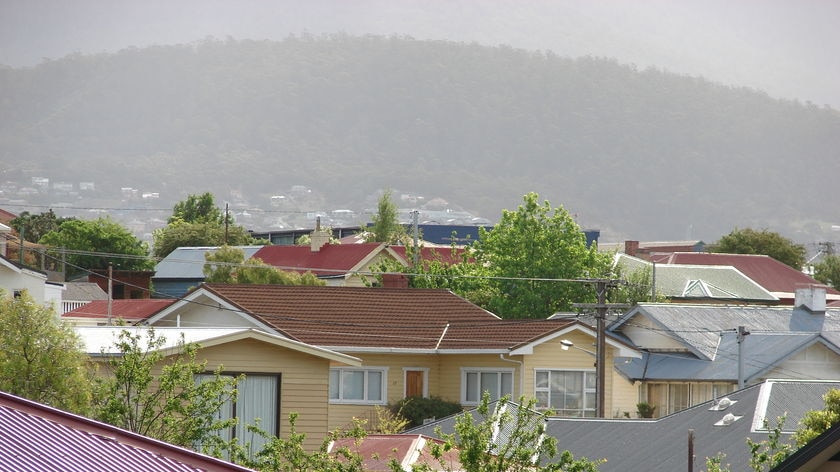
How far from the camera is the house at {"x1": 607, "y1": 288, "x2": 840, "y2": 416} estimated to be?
179 feet

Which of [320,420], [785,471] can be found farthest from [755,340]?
[785,471]

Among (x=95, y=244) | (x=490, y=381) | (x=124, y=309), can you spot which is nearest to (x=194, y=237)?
(x=95, y=244)

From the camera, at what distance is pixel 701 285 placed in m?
92.3

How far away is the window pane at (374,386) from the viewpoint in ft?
154

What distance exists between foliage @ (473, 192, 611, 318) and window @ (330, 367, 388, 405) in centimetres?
2455

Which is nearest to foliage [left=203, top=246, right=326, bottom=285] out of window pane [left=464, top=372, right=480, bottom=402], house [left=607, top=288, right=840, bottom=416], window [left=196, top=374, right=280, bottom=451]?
house [left=607, top=288, right=840, bottom=416]

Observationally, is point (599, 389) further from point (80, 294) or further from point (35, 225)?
point (35, 225)

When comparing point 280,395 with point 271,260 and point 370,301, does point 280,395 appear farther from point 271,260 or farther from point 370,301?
point 271,260

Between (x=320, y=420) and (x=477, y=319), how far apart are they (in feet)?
55.7

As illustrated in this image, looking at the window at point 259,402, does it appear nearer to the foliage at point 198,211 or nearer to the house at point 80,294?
the house at point 80,294

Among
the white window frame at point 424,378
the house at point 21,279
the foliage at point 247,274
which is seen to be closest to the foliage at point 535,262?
the foliage at point 247,274

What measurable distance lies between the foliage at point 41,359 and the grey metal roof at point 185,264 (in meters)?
85.8

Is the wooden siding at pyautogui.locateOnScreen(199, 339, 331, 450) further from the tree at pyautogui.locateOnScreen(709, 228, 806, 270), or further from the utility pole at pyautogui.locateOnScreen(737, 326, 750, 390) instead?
the tree at pyautogui.locateOnScreen(709, 228, 806, 270)

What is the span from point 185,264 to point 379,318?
72.4 metres
